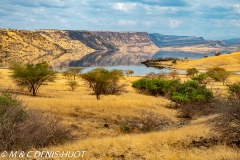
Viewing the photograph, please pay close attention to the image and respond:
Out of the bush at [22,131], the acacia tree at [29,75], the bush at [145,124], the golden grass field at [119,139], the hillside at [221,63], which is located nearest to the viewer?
the bush at [22,131]

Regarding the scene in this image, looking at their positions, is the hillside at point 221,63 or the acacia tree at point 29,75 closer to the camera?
the acacia tree at point 29,75

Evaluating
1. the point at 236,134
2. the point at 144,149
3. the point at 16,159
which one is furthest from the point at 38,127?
the point at 236,134

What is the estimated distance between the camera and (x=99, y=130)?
18891 millimetres

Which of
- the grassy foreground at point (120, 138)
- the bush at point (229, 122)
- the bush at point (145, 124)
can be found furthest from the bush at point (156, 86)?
the bush at point (229, 122)

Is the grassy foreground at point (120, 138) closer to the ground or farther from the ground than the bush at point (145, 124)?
farther from the ground

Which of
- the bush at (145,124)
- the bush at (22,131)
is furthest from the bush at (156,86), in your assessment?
the bush at (22,131)

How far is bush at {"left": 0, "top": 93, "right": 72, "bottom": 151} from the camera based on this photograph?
9992 mm

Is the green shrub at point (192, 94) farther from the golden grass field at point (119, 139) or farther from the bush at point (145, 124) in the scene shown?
the bush at point (145, 124)

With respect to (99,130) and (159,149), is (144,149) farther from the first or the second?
(99,130)

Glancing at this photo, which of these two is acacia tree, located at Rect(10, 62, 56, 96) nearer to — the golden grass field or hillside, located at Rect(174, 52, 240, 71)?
the golden grass field

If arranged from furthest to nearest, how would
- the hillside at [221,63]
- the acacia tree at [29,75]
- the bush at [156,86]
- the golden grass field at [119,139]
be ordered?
the hillside at [221,63] < the bush at [156,86] < the acacia tree at [29,75] < the golden grass field at [119,139]

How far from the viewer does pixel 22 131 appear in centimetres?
1066

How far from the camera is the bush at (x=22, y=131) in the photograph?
9992mm

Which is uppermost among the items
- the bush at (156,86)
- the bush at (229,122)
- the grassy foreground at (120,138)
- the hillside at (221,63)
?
the bush at (229,122)
